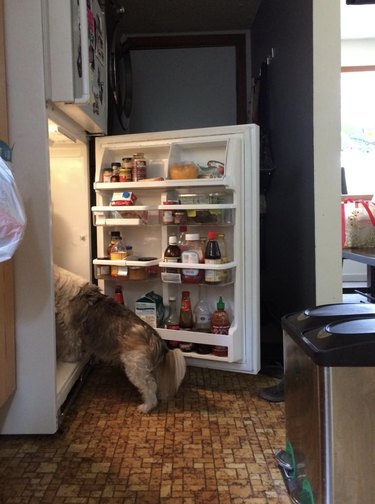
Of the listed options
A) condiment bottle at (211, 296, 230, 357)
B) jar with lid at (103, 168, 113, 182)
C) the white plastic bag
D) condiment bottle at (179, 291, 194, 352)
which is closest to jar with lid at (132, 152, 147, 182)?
jar with lid at (103, 168, 113, 182)

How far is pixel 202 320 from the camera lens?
210cm

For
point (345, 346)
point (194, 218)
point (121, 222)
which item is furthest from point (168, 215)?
point (345, 346)

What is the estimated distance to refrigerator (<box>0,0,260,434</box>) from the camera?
1.48 metres

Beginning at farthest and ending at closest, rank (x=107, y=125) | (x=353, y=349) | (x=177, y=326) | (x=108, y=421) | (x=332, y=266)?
(x=107, y=125) → (x=177, y=326) → (x=332, y=266) → (x=108, y=421) → (x=353, y=349)

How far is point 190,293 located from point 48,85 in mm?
1151

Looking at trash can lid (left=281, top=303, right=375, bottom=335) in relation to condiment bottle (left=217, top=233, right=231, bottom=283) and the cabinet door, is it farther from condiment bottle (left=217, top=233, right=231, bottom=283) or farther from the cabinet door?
the cabinet door

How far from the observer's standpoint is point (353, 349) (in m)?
0.91

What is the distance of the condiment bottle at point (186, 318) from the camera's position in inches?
81.4

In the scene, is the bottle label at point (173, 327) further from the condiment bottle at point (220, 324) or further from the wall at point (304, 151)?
the wall at point (304, 151)

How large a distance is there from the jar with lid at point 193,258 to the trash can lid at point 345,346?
1.01 meters

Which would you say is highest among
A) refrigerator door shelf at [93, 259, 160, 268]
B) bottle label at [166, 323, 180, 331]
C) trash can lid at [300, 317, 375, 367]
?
refrigerator door shelf at [93, 259, 160, 268]

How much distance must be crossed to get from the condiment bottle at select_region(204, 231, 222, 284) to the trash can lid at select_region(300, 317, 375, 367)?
94 cm

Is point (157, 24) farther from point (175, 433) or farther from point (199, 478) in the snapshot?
point (199, 478)

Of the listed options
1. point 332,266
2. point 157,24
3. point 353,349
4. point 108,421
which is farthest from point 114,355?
point 157,24
